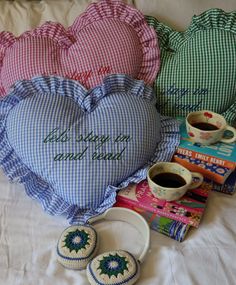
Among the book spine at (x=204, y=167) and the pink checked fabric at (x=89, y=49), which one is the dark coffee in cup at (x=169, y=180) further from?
the pink checked fabric at (x=89, y=49)

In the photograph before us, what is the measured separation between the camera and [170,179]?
788mm

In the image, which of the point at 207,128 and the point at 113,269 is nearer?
the point at 113,269

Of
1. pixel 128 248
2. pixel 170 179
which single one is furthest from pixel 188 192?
pixel 128 248

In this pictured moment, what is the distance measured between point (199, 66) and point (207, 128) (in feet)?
0.51

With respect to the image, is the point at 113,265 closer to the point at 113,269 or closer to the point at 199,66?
the point at 113,269

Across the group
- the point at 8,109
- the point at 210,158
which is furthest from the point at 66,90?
the point at 210,158

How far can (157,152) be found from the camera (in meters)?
0.87

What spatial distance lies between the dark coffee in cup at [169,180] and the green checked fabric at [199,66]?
9.2 inches

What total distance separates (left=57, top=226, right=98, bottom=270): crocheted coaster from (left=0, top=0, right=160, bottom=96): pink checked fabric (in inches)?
13.9

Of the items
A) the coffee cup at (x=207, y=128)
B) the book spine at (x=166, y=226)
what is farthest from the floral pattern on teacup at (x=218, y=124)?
the book spine at (x=166, y=226)

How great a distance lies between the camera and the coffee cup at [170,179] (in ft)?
2.45

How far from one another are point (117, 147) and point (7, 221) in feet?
0.89

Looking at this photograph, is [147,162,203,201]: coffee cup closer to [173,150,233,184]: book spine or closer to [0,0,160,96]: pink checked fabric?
[173,150,233,184]: book spine

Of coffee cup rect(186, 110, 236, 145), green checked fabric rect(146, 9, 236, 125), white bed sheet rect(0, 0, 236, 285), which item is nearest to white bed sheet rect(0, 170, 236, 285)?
white bed sheet rect(0, 0, 236, 285)
